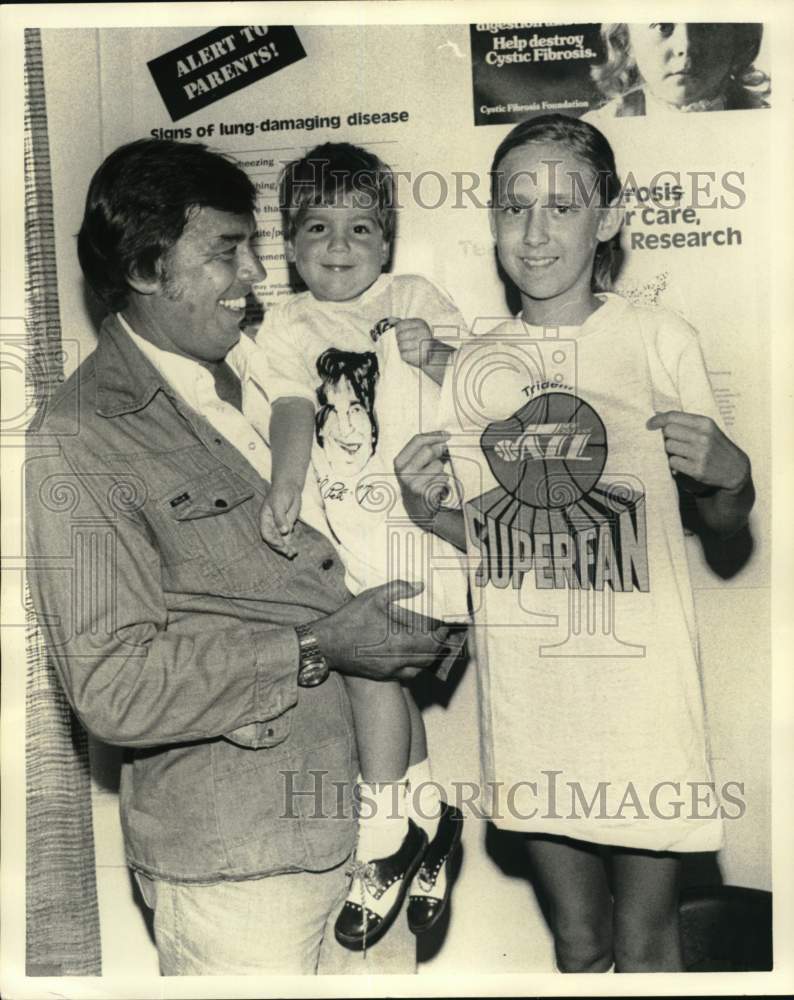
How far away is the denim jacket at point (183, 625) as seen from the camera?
203 centimetres

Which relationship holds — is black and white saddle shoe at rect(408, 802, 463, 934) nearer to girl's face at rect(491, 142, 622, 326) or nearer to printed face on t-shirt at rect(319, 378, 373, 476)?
printed face on t-shirt at rect(319, 378, 373, 476)

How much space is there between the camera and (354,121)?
7.11ft

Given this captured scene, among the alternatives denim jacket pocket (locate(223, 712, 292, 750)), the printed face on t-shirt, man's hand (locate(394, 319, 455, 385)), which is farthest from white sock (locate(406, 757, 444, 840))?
man's hand (locate(394, 319, 455, 385))

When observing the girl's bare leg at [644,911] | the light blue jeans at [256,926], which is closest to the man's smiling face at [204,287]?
the light blue jeans at [256,926]

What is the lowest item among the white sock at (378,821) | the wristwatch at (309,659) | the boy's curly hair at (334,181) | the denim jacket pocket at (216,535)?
the white sock at (378,821)

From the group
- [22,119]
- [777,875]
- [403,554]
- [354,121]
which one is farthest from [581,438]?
[22,119]

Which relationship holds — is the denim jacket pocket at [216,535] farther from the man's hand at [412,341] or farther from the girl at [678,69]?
the girl at [678,69]

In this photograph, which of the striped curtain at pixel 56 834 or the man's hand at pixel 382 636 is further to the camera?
the striped curtain at pixel 56 834

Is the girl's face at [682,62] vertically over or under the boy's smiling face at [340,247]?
over

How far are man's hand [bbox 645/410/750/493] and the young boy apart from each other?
0.42m

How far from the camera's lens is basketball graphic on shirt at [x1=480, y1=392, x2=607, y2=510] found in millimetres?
2139

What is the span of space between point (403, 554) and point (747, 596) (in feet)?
2.07

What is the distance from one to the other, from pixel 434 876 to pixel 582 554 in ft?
2.12

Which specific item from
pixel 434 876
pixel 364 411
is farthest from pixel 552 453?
pixel 434 876
